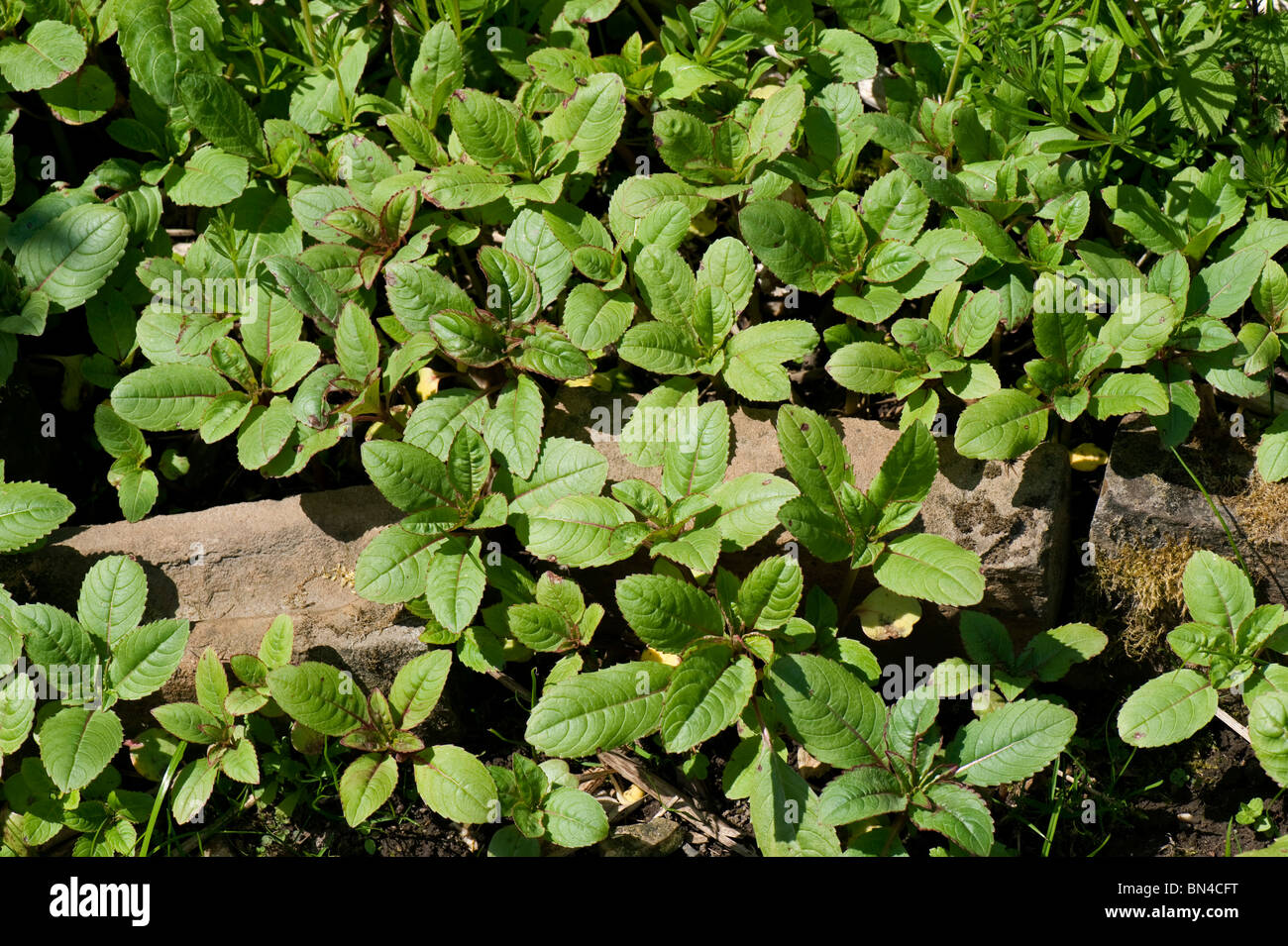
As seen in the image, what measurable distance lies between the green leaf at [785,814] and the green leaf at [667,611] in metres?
0.37

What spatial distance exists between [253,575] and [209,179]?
129 centimetres

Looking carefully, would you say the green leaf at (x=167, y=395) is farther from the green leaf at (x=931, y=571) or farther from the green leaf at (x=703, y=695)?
the green leaf at (x=931, y=571)

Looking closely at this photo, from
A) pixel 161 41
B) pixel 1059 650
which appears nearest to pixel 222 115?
pixel 161 41

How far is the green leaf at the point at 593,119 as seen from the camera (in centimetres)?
333

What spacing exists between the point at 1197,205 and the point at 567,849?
2567mm

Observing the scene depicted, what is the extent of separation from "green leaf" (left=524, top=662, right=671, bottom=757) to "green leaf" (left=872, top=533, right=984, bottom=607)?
24.7 inches

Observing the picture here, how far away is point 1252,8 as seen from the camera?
3.32 metres

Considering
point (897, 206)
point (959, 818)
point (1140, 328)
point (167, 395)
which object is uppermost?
point (897, 206)

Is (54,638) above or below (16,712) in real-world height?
above

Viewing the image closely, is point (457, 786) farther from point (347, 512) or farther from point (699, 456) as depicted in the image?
point (699, 456)

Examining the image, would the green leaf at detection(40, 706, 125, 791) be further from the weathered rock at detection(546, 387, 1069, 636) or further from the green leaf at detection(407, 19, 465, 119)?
the green leaf at detection(407, 19, 465, 119)

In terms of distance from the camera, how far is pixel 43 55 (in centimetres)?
342

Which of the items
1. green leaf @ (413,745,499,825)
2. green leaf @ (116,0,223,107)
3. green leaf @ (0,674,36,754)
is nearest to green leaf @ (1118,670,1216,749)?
green leaf @ (413,745,499,825)

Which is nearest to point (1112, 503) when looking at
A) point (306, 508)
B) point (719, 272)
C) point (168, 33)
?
point (719, 272)
